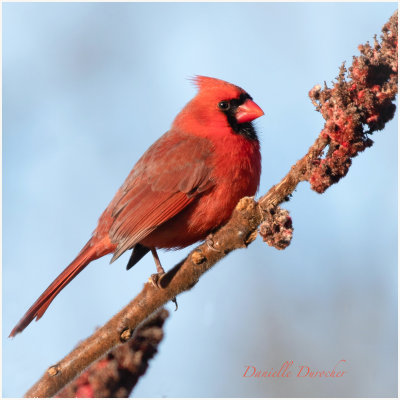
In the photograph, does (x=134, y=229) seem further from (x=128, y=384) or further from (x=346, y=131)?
(x=346, y=131)

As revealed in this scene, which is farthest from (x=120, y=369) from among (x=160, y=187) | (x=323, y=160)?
(x=160, y=187)

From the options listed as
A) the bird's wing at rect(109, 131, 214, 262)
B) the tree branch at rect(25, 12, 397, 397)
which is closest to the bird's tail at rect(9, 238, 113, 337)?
the bird's wing at rect(109, 131, 214, 262)

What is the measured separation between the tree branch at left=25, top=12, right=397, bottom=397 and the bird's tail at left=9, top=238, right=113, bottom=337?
84cm

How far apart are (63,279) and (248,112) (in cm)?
136

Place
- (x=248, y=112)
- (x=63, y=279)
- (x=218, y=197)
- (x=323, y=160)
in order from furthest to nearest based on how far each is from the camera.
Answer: (x=248, y=112), (x=63, y=279), (x=218, y=197), (x=323, y=160)

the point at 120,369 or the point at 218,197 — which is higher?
the point at 218,197

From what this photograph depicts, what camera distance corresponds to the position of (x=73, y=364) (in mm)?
2041

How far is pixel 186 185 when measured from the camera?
112 inches

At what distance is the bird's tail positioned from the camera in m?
2.83

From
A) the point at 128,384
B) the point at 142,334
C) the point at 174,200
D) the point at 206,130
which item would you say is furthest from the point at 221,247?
the point at 206,130

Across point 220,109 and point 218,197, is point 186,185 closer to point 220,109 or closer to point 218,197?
point 218,197

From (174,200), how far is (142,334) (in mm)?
902

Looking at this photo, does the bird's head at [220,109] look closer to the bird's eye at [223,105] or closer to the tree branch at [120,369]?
the bird's eye at [223,105]

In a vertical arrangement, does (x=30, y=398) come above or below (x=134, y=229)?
below
